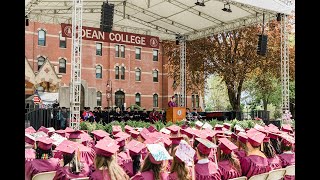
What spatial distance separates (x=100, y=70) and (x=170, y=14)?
60.0ft

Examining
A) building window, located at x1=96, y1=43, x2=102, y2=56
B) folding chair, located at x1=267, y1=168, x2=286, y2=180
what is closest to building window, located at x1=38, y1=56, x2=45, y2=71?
building window, located at x1=96, y1=43, x2=102, y2=56

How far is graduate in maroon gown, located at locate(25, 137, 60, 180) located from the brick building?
847 inches

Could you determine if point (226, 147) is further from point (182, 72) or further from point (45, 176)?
point (182, 72)

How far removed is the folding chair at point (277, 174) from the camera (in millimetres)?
4602

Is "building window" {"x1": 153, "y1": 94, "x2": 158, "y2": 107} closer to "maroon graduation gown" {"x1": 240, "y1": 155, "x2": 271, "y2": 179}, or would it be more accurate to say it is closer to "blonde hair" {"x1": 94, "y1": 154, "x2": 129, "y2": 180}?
"maroon graduation gown" {"x1": 240, "y1": 155, "x2": 271, "y2": 179}

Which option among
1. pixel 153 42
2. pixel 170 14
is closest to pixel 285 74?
pixel 170 14

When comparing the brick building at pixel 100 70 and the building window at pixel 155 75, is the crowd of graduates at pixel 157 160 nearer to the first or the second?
the brick building at pixel 100 70

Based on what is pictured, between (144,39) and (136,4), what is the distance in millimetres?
2000

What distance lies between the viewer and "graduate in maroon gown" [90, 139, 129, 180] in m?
3.80

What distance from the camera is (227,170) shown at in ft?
15.1
